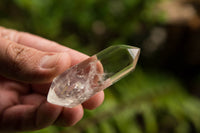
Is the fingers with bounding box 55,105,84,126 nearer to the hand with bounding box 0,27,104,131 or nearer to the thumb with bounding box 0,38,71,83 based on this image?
the hand with bounding box 0,27,104,131

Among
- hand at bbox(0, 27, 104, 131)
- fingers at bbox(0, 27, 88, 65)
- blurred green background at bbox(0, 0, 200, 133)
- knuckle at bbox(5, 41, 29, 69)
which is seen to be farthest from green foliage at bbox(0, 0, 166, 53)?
knuckle at bbox(5, 41, 29, 69)

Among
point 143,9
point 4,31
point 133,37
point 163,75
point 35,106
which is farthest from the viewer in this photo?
point 133,37

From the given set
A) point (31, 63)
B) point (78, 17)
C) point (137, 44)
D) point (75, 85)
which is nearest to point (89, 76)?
point (75, 85)

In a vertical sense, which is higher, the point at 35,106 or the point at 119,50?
the point at 119,50

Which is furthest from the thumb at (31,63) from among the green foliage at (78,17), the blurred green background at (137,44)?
the green foliage at (78,17)

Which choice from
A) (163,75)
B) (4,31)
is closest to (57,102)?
(4,31)

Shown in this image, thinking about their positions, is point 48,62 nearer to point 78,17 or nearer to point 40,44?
point 40,44

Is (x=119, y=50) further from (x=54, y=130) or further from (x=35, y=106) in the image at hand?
(x=54, y=130)
